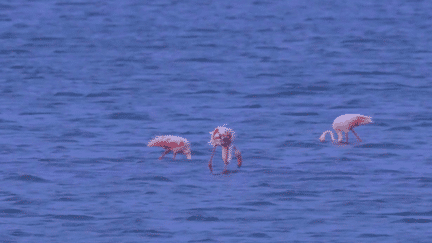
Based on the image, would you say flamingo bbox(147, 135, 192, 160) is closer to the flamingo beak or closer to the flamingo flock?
the flamingo flock

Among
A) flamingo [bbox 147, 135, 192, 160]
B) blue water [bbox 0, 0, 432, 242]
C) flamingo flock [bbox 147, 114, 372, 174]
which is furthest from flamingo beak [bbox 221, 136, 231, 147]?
flamingo [bbox 147, 135, 192, 160]

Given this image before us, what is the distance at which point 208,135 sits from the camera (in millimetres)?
19641

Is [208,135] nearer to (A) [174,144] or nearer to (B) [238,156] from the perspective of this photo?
(A) [174,144]

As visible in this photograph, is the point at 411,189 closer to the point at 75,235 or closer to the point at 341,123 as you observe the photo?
the point at 341,123

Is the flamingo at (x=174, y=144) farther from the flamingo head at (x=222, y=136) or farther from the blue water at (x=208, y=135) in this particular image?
the flamingo head at (x=222, y=136)

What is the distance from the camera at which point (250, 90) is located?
25875 mm

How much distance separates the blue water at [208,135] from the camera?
1346 cm

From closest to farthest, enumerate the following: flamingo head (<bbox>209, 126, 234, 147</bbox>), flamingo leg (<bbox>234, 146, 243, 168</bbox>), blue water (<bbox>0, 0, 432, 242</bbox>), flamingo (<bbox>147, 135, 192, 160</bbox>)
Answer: blue water (<bbox>0, 0, 432, 242</bbox>) → flamingo head (<bbox>209, 126, 234, 147</bbox>) → flamingo leg (<bbox>234, 146, 243, 168</bbox>) → flamingo (<bbox>147, 135, 192, 160</bbox>)

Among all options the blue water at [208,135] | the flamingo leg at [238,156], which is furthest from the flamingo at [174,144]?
the flamingo leg at [238,156]

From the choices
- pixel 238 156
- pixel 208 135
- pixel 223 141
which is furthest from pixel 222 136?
pixel 208 135

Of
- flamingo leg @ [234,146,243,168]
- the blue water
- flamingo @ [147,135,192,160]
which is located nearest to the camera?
the blue water

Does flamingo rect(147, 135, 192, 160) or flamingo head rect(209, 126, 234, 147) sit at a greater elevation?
flamingo head rect(209, 126, 234, 147)

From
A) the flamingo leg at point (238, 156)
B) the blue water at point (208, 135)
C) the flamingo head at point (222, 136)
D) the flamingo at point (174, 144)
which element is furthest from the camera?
the flamingo at point (174, 144)

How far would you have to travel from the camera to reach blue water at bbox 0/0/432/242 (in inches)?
530
